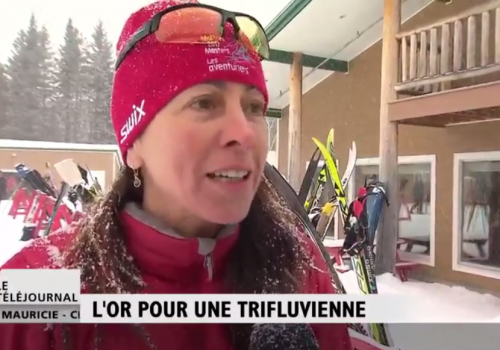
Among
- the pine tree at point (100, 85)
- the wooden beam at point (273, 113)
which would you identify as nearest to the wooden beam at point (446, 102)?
the wooden beam at point (273, 113)

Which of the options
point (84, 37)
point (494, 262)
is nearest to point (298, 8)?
point (84, 37)

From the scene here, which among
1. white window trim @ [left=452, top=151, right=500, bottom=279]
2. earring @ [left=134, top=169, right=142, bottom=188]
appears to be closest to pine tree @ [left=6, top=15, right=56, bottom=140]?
earring @ [left=134, top=169, right=142, bottom=188]

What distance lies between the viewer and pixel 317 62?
1002mm

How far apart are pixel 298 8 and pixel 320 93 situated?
187 millimetres

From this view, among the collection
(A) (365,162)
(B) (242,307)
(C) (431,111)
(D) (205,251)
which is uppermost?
(C) (431,111)

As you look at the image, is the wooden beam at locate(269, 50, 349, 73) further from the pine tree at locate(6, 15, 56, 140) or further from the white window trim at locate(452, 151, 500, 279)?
the pine tree at locate(6, 15, 56, 140)

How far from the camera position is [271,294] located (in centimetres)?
94

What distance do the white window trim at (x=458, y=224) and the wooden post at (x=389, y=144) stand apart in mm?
119

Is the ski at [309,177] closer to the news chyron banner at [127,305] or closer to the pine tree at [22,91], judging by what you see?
the news chyron banner at [127,305]

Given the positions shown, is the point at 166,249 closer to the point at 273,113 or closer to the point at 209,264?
the point at 209,264

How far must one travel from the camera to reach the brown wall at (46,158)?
3.04 ft

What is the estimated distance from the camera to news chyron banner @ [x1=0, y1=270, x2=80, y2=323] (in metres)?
0.89

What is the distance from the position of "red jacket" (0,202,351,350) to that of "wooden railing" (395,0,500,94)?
1.65 feet

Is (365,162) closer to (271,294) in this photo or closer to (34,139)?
(271,294)
